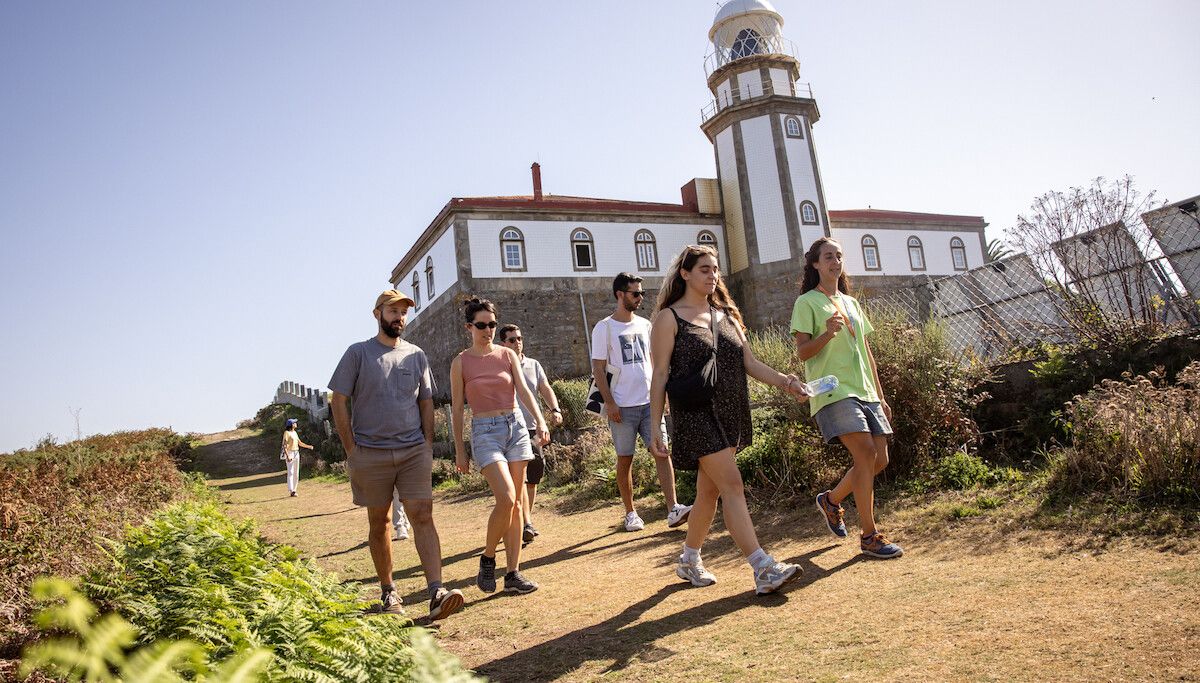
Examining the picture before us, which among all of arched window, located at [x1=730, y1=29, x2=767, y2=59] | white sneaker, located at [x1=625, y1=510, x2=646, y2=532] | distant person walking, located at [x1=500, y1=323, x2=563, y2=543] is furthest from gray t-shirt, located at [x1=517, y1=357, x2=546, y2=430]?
arched window, located at [x1=730, y1=29, x2=767, y2=59]

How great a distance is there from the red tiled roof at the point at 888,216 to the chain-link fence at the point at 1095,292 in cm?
2529

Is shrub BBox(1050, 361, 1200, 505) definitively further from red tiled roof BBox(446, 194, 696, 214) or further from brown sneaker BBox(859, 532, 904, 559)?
red tiled roof BBox(446, 194, 696, 214)

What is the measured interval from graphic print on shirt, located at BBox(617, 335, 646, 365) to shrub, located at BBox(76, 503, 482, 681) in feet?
10.3

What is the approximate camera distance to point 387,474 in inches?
191

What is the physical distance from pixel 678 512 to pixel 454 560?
1.95 metres

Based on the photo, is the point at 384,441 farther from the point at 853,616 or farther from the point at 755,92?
the point at 755,92

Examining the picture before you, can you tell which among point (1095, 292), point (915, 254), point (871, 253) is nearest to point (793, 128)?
point (871, 253)

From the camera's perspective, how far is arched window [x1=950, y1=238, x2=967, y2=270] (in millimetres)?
36750

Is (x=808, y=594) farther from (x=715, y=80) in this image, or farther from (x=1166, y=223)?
→ (x=715, y=80)

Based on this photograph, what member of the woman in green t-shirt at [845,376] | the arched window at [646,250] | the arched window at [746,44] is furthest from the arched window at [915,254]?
the woman in green t-shirt at [845,376]

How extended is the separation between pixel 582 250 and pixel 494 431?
2440 cm

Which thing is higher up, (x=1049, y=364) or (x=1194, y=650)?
(x=1049, y=364)

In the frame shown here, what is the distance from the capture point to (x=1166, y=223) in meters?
8.15

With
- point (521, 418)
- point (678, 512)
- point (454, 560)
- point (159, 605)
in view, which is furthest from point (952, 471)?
point (159, 605)
